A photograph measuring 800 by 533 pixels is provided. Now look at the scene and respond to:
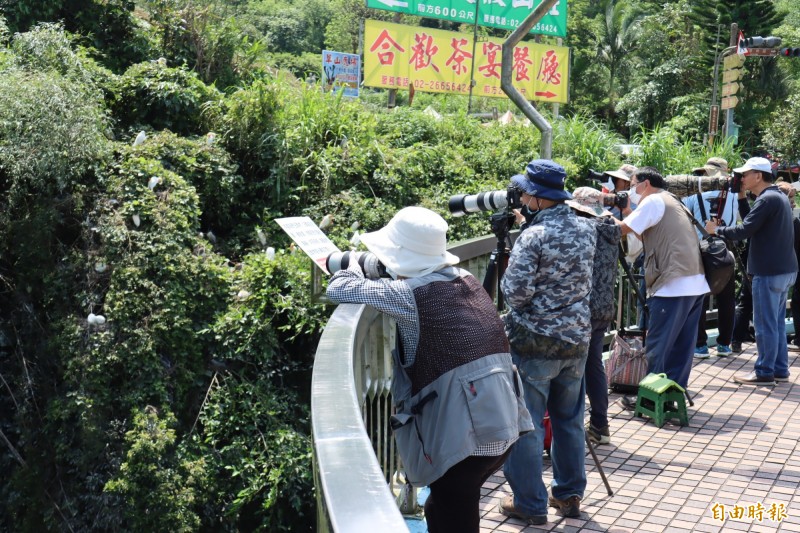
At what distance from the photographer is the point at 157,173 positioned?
8148 millimetres

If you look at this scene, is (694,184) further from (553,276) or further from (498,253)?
(553,276)

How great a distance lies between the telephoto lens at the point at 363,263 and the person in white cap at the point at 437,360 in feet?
0.31

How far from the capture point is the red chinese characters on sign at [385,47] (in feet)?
70.5

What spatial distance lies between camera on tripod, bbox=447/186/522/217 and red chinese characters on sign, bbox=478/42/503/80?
1912 cm

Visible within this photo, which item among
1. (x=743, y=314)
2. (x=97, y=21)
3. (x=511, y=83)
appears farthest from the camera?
(x=97, y=21)

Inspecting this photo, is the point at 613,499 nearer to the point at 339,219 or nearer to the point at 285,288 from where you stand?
the point at 285,288

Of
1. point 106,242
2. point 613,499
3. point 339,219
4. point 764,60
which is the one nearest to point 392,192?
point 339,219

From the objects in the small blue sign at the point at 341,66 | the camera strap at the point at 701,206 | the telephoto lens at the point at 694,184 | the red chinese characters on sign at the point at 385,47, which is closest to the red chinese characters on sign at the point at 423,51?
the red chinese characters on sign at the point at 385,47

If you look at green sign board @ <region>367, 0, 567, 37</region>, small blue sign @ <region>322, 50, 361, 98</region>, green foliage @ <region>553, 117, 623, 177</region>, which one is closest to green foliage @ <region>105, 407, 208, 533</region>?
green foliage @ <region>553, 117, 623, 177</region>

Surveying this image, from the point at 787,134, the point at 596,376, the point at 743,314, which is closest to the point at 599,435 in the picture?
the point at 596,376

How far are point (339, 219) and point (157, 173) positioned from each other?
181 cm

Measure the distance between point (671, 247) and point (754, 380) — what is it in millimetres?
1820

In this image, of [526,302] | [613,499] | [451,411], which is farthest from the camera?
[613,499]

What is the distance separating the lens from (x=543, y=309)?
409 centimetres
